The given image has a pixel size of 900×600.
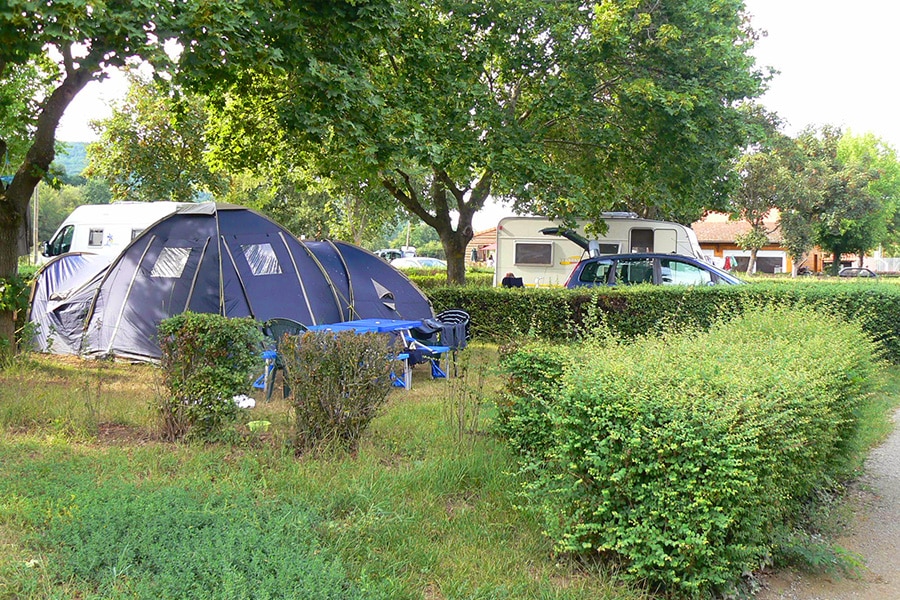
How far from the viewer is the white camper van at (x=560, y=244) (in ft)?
59.0

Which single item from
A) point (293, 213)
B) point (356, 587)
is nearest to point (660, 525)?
point (356, 587)

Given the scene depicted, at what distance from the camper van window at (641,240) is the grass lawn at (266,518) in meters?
12.9

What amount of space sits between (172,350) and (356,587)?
3.00 meters

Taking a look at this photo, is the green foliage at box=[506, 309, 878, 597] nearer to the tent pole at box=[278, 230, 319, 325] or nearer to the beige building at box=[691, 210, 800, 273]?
the tent pole at box=[278, 230, 319, 325]

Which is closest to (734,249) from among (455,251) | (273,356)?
(455,251)

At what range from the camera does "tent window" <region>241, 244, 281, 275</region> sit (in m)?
9.87

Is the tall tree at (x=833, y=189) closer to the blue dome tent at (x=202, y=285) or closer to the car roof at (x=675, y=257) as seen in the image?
the car roof at (x=675, y=257)

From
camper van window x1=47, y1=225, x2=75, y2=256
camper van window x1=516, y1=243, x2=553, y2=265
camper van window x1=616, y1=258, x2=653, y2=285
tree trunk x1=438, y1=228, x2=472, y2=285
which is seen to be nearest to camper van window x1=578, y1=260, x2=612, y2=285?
camper van window x1=616, y1=258, x2=653, y2=285

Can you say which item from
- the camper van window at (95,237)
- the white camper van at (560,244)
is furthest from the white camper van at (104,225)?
the white camper van at (560,244)

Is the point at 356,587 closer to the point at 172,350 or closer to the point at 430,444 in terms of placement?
the point at 430,444

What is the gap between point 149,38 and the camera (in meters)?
7.14

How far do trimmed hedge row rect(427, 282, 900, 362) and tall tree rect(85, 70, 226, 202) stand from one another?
12.3 metres

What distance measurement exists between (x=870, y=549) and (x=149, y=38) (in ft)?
24.0

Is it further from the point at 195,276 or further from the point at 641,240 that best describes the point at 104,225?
the point at 641,240
